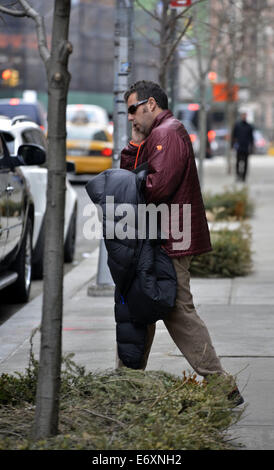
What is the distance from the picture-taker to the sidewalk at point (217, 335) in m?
5.70

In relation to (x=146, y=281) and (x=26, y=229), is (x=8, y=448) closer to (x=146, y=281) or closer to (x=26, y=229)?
(x=146, y=281)

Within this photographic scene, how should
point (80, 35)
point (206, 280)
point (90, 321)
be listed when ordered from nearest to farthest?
point (90, 321)
point (206, 280)
point (80, 35)

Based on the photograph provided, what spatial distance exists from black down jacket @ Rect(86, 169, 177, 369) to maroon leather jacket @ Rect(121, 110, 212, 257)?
89 mm

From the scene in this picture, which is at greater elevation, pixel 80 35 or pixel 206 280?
pixel 80 35

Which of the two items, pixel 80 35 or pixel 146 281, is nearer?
pixel 146 281

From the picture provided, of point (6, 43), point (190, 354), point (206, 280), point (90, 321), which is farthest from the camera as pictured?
point (6, 43)

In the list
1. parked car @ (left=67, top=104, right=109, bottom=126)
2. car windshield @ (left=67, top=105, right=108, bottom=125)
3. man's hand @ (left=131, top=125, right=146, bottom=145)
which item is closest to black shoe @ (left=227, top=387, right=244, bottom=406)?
man's hand @ (left=131, top=125, right=146, bottom=145)

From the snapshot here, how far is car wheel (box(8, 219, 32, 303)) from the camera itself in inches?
369

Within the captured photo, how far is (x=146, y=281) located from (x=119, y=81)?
4838 millimetres

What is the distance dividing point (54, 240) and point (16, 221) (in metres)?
4.64

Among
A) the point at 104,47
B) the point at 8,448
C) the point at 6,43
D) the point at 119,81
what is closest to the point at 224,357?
the point at 8,448

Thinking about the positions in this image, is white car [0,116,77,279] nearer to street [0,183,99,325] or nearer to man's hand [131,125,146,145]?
street [0,183,99,325]

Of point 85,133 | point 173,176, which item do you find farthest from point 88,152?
point 173,176

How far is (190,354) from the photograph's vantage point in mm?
5453
